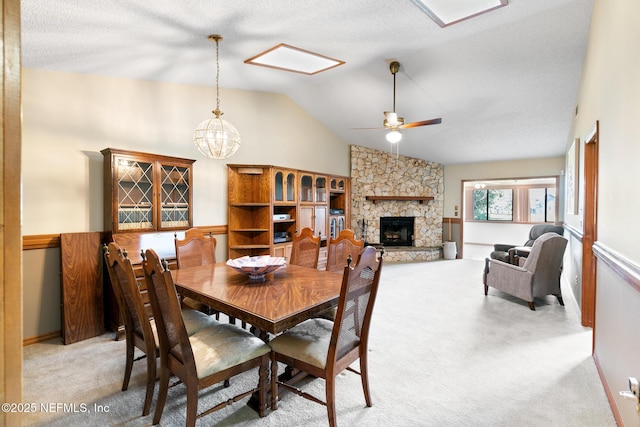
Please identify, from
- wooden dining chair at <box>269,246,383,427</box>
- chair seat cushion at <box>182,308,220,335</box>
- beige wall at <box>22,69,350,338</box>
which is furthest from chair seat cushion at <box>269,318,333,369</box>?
beige wall at <box>22,69,350,338</box>

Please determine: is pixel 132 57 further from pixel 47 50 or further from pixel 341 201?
pixel 341 201

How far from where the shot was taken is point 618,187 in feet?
6.29

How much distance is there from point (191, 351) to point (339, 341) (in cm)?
80

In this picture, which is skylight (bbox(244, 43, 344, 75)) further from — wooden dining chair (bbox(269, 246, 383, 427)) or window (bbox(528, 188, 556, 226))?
window (bbox(528, 188, 556, 226))

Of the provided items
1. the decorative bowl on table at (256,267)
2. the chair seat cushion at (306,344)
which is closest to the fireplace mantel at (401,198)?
the decorative bowl on table at (256,267)

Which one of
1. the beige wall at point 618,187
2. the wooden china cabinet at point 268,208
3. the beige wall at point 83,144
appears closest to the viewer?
the beige wall at point 618,187

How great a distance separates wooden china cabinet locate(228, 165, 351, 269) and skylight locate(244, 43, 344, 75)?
147cm

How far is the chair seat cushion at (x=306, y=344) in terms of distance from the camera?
6.10 ft

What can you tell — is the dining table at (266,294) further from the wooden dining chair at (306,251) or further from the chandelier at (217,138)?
the chandelier at (217,138)

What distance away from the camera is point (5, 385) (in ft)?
2.02

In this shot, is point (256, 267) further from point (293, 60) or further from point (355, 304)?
point (293, 60)

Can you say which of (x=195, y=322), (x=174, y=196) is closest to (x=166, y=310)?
(x=195, y=322)

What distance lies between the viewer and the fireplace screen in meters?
7.84

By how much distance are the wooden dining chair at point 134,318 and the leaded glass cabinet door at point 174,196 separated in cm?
165
